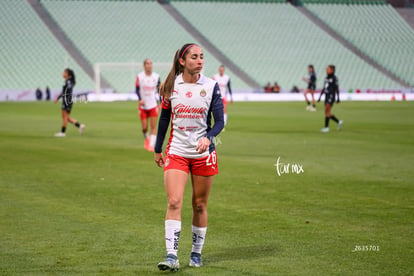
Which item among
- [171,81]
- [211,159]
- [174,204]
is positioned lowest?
[174,204]

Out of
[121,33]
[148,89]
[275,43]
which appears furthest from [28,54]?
[148,89]

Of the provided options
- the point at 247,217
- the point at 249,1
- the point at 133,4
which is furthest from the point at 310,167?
the point at 249,1

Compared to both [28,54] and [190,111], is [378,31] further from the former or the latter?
[190,111]

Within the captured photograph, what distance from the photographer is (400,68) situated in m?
64.2

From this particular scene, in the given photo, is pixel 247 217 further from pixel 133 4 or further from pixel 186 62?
pixel 133 4

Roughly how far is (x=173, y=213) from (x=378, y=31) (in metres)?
63.5

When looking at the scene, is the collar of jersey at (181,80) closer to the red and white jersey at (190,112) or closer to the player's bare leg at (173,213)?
the red and white jersey at (190,112)

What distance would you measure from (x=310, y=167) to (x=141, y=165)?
3.49 metres

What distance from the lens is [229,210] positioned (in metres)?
9.99

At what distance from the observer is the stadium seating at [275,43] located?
201ft

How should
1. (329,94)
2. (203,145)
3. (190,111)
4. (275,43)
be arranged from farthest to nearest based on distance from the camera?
(275,43) → (329,94) → (190,111) → (203,145)

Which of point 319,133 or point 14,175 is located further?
point 319,133

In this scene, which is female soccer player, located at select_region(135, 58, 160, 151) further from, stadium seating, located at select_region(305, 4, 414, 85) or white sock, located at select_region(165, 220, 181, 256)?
stadium seating, located at select_region(305, 4, 414, 85)

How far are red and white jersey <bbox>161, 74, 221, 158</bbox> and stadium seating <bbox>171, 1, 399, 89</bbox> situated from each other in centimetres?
5263
